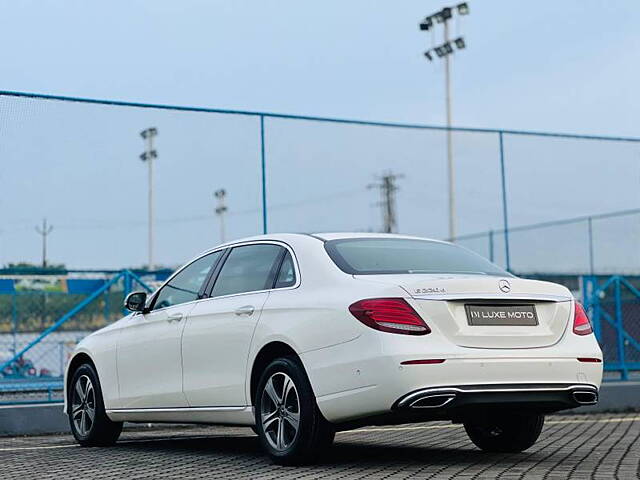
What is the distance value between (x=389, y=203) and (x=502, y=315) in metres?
13.1

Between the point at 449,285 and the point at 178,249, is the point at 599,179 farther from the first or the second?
the point at 449,285

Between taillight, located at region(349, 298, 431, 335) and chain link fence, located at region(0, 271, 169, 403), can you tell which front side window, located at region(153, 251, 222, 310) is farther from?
chain link fence, located at region(0, 271, 169, 403)

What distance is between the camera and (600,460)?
7.83m

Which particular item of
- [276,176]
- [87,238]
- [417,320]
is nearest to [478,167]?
[276,176]

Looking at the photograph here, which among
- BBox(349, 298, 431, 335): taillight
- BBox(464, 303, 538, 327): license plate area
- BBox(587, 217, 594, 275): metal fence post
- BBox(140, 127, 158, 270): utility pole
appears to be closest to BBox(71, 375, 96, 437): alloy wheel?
BBox(349, 298, 431, 335): taillight

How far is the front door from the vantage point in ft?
28.6

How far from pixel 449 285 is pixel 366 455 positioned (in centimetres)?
180

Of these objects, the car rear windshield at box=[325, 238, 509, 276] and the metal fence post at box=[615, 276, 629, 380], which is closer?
the car rear windshield at box=[325, 238, 509, 276]

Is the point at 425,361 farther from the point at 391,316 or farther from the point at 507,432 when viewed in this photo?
the point at 507,432

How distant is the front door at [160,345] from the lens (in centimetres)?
873

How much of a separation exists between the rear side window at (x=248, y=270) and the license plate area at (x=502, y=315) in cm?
158

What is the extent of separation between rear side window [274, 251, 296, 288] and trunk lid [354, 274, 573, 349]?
0.62 m

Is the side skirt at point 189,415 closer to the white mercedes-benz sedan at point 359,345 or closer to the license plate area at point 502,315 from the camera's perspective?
the white mercedes-benz sedan at point 359,345

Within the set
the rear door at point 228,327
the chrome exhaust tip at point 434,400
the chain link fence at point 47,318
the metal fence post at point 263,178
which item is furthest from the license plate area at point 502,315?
the metal fence post at point 263,178
